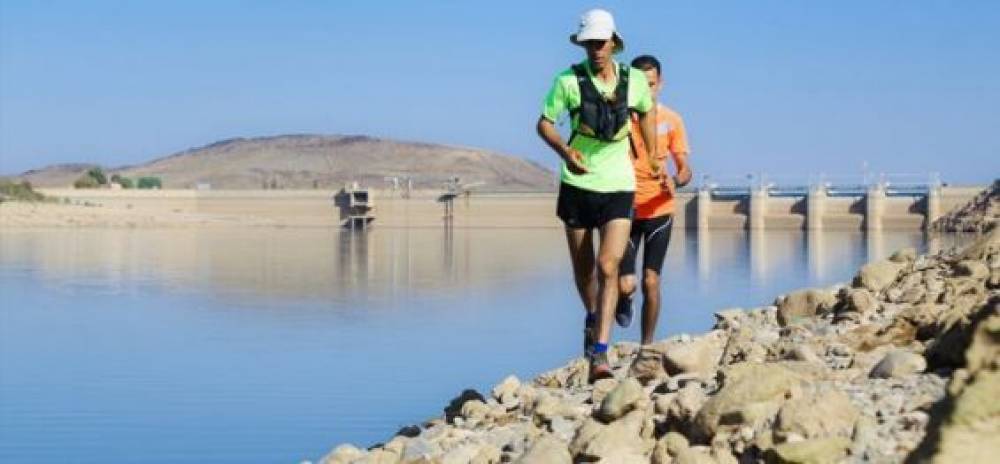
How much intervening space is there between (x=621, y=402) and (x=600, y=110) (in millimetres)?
1615

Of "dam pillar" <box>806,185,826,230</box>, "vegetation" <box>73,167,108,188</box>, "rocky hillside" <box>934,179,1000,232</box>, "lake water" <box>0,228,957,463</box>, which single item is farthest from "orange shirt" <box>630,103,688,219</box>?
"vegetation" <box>73,167,108,188</box>

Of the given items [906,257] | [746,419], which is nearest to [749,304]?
[906,257]

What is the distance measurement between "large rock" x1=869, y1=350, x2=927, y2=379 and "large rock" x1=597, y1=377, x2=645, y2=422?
0.73m

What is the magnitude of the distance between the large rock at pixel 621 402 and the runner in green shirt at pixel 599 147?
1.30 metres

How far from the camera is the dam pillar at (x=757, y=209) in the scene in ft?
284

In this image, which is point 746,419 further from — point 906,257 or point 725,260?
point 725,260

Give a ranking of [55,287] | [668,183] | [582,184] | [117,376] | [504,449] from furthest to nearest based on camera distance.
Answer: [55,287]
[117,376]
[668,183]
[582,184]
[504,449]

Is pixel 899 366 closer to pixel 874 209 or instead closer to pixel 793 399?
pixel 793 399

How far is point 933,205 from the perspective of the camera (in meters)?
85.0

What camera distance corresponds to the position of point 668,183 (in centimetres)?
757

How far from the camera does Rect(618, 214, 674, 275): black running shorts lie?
754 centimetres

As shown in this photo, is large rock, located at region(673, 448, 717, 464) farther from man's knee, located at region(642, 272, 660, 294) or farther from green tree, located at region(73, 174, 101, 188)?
green tree, located at region(73, 174, 101, 188)

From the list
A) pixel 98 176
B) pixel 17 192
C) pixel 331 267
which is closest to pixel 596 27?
pixel 331 267

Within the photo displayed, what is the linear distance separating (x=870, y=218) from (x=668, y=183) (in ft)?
260
